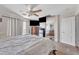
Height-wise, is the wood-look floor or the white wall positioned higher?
the white wall

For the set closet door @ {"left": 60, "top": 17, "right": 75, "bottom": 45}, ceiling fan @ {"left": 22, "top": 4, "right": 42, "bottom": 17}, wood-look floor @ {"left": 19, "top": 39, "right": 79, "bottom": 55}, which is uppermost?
ceiling fan @ {"left": 22, "top": 4, "right": 42, "bottom": 17}

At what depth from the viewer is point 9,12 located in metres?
2.03

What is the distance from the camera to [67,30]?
83.7 inches

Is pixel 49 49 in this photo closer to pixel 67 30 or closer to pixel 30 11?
pixel 67 30

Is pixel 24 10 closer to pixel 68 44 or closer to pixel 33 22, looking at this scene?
pixel 33 22

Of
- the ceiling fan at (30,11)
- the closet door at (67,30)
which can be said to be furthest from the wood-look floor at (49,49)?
the ceiling fan at (30,11)

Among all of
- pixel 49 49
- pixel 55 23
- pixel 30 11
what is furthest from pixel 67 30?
pixel 30 11

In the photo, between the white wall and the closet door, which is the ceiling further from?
the closet door

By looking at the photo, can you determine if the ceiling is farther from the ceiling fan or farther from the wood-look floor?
the wood-look floor

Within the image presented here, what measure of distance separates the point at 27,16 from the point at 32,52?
0.67 metres

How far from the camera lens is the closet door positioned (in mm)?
2088

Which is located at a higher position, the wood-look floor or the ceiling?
the ceiling

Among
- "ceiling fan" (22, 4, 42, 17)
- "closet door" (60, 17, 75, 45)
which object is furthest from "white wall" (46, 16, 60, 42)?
"ceiling fan" (22, 4, 42, 17)

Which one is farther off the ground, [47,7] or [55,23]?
[47,7]
